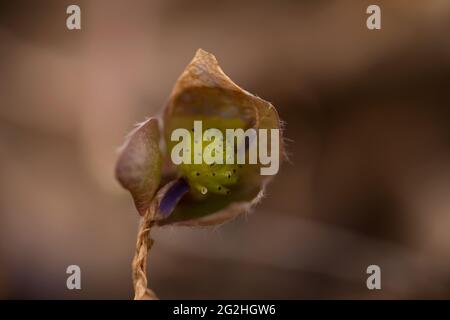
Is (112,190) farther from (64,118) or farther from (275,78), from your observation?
(275,78)

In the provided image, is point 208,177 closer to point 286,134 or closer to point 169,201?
point 169,201

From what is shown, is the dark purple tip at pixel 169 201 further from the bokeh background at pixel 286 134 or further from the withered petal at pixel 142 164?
the bokeh background at pixel 286 134

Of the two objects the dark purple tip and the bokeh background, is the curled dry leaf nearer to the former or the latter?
the dark purple tip

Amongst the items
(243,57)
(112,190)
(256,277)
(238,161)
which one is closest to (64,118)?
(112,190)

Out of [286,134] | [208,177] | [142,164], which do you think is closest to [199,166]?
[208,177]

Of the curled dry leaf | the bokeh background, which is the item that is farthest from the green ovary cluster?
the bokeh background
